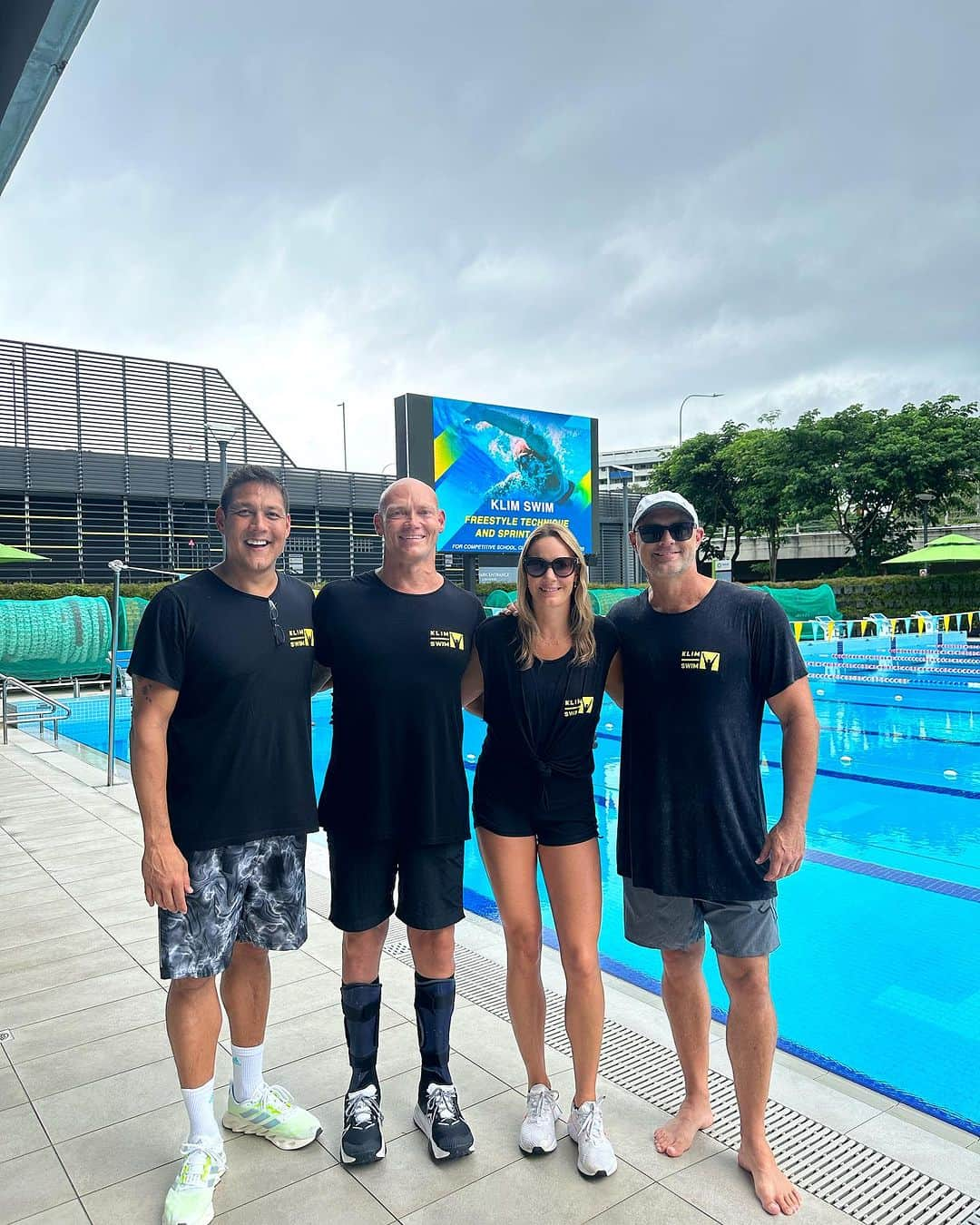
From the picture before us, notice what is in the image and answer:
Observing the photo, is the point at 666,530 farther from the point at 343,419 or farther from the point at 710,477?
the point at 343,419

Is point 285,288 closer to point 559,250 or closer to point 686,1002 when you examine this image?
point 559,250

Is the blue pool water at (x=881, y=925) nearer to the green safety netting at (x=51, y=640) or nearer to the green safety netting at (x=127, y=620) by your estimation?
the green safety netting at (x=51, y=640)

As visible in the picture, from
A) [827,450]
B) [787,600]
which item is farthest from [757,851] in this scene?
[827,450]

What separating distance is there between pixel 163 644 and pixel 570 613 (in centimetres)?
106

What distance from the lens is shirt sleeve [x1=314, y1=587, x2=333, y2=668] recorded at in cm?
225

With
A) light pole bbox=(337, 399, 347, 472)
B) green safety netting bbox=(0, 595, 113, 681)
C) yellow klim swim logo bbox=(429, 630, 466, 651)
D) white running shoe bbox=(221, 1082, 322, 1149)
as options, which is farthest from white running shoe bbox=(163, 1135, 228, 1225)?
light pole bbox=(337, 399, 347, 472)

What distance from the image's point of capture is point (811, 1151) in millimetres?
2107

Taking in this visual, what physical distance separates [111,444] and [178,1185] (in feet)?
80.5

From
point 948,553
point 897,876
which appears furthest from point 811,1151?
point 948,553

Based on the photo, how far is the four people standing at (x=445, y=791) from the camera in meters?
2.04

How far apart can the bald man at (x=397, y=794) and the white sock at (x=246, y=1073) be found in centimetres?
27

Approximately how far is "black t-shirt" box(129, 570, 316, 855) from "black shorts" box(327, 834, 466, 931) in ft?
0.57

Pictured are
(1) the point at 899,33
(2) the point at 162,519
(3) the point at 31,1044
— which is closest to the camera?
(3) the point at 31,1044

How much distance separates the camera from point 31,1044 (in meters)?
A: 2.76
